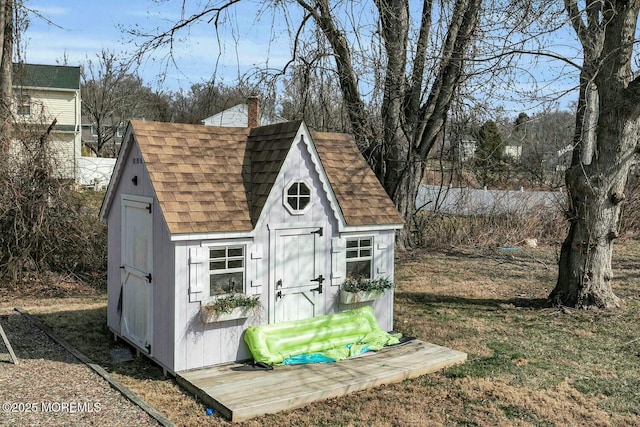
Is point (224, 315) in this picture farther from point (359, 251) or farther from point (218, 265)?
point (359, 251)

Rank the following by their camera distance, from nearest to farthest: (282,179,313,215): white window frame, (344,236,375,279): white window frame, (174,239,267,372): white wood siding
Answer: (174,239,267,372): white wood siding → (282,179,313,215): white window frame → (344,236,375,279): white window frame

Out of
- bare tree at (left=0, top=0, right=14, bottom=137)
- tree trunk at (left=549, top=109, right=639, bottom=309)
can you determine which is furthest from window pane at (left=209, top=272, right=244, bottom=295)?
bare tree at (left=0, top=0, right=14, bottom=137)

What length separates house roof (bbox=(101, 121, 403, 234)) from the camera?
297 inches

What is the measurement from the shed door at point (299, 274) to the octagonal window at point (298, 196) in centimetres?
31

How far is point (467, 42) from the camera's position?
13.8 metres

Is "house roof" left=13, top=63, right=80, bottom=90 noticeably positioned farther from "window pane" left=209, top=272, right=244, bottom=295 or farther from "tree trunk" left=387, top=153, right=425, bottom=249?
"window pane" left=209, top=272, right=244, bottom=295

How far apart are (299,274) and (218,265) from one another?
1.24m

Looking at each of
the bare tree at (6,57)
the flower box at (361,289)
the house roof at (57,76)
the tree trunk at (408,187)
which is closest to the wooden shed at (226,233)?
the flower box at (361,289)

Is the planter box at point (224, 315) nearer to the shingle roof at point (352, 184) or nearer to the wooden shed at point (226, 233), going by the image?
the wooden shed at point (226, 233)

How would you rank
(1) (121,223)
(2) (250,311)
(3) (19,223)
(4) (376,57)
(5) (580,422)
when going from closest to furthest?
(5) (580,422) → (2) (250,311) → (1) (121,223) → (3) (19,223) → (4) (376,57)

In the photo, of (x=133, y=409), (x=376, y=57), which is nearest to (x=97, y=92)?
(x=376, y=57)

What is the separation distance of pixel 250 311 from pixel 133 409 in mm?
1894

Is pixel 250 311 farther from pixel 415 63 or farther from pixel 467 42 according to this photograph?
pixel 415 63

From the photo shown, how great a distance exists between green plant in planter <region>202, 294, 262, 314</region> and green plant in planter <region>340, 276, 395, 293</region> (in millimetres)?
1477
